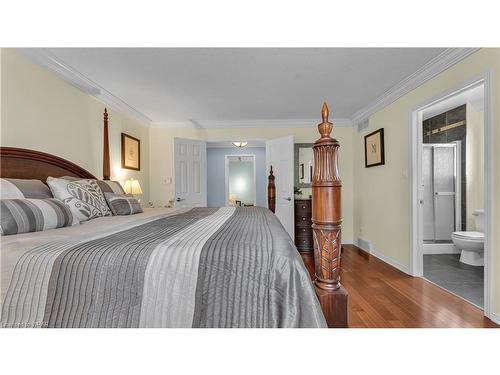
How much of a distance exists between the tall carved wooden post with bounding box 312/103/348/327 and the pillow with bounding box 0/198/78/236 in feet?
4.96

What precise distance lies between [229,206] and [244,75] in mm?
1630

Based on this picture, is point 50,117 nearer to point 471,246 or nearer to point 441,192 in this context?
point 471,246

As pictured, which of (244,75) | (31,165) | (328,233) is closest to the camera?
(328,233)

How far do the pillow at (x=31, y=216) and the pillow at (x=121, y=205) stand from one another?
0.56 meters

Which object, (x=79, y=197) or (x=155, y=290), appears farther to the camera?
(x=79, y=197)

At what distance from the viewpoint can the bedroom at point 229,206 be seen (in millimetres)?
792

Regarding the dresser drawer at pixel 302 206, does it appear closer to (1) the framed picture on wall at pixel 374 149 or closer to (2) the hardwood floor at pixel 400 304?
(1) the framed picture on wall at pixel 374 149

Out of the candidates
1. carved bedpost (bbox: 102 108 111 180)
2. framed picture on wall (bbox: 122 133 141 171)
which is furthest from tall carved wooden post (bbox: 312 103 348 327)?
framed picture on wall (bbox: 122 133 141 171)

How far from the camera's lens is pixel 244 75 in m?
2.56

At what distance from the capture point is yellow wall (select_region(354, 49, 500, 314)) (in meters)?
1.77

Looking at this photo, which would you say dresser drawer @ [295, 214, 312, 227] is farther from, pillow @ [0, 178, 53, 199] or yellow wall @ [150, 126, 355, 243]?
pillow @ [0, 178, 53, 199]

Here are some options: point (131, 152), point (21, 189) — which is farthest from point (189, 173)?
point (21, 189)
